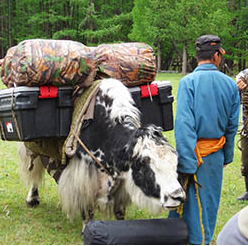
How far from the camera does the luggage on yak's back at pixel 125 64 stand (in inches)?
183

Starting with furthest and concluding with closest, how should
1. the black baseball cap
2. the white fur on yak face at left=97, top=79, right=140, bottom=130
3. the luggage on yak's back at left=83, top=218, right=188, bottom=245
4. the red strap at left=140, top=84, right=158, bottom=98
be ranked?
the red strap at left=140, top=84, right=158, bottom=98, the white fur on yak face at left=97, top=79, right=140, bottom=130, the black baseball cap, the luggage on yak's back at left=83, top=218, right=188, bottom=245

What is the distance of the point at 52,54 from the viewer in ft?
13.5

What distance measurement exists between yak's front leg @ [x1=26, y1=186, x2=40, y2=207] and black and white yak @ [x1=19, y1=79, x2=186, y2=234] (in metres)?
1.33

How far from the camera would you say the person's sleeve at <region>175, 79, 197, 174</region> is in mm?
3615

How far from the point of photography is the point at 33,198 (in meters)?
5.72

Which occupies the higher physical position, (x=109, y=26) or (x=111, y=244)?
(x=111, y=244)

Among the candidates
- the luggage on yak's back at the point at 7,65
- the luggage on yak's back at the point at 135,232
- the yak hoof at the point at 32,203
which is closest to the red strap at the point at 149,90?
the luggage on yak's back at the point at 7,65

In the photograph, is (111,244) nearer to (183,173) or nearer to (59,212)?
(183,173)

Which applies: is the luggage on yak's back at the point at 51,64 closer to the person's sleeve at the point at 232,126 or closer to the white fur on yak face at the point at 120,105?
the white fur on yak face at the point at 120,105

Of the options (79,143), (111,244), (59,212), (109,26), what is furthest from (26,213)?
(109,26)

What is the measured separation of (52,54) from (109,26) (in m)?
41.8

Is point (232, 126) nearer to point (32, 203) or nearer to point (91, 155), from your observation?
point (91, 155)

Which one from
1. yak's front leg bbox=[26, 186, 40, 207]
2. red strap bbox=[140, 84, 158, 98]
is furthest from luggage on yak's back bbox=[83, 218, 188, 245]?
yak's front leg bbox=[26, 186, 40, 207]

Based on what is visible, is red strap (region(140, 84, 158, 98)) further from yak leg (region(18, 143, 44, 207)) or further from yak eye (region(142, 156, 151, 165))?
yak leg (region(18, 143, 44, 207))
